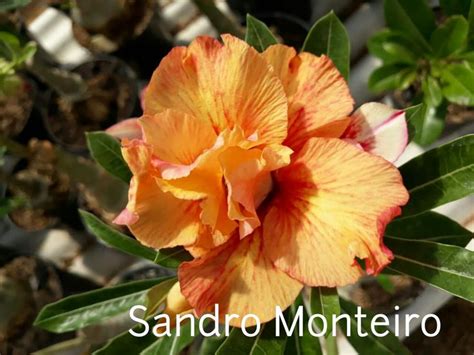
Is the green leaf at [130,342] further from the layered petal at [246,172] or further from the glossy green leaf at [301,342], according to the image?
the layered petal at [246,172]

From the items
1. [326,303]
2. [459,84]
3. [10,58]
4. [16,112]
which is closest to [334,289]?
[326,303]

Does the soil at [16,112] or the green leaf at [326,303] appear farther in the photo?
the soil at [16,112]

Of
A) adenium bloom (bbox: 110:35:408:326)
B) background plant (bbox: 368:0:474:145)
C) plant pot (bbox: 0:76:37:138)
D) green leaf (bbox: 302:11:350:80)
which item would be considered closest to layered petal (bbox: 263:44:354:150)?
adenium bloom (bbox: 110:35:408:326)

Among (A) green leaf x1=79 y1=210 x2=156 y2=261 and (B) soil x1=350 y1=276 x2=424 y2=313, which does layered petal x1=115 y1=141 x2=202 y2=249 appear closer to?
(A) green leaf x1=79 y1=210 x2=156 y2=261

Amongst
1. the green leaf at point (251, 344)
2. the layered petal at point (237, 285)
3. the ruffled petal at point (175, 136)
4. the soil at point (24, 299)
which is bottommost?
Answer: the soil at point (24, 299)

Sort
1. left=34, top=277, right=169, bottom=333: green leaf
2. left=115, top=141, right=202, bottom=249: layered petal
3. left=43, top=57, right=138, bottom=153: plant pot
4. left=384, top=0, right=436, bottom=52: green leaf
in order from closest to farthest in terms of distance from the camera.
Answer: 1. left=115, top=141, right=202, bottom=249: layered petal
2. left=34, top=277, right=169, bottom=333: green leaf
3. left=384, top=0, right=436, bottom=52: green leaf
4. left=43, top=57, right=138, bottom=153: plant pot

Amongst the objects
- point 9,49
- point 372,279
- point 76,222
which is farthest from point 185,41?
point 372,279

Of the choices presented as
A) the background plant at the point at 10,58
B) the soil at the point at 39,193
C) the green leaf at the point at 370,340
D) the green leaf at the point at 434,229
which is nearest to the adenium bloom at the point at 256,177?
the green leaf at the point at 434,229
